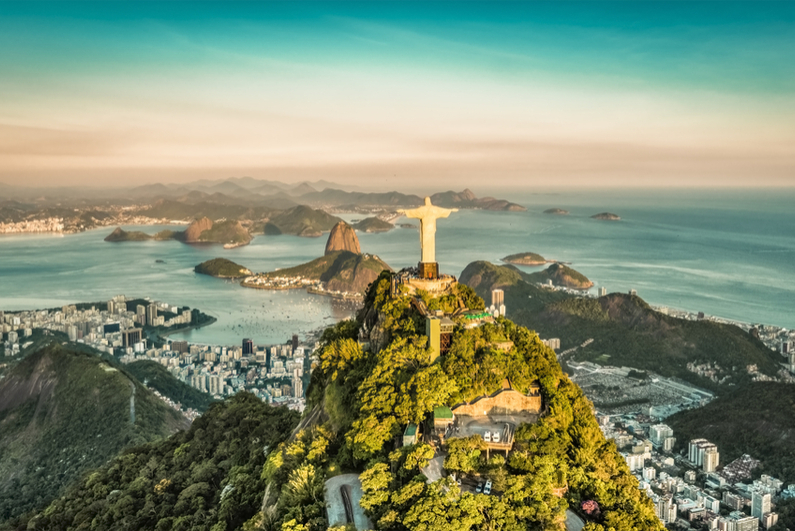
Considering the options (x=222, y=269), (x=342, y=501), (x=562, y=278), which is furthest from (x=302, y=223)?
(x=342, y=501)

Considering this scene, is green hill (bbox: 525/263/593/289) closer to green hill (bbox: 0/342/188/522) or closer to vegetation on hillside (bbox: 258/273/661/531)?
green hill (bbox: 0/342/188/522)

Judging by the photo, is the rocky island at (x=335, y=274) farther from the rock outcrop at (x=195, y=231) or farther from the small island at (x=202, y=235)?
the rock outcrop at (x=195, y=231)

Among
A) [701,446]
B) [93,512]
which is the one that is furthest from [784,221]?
[93,512]

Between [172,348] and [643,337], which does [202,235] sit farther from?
[643,337]

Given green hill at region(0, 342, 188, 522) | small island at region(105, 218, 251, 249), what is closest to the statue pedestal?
green hill at region(0, 342, 188, 522)

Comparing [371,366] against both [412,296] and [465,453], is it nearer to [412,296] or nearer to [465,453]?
[412,296]

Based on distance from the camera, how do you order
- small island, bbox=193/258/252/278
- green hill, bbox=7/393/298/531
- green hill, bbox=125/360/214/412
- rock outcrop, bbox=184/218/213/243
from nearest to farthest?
green hill, bbox=7/393/298/531 < green hill, bbox=125/360/214/412 < small island, bbox=193/258/252/278 < rock outcrop, bbox=184/218/213/243
